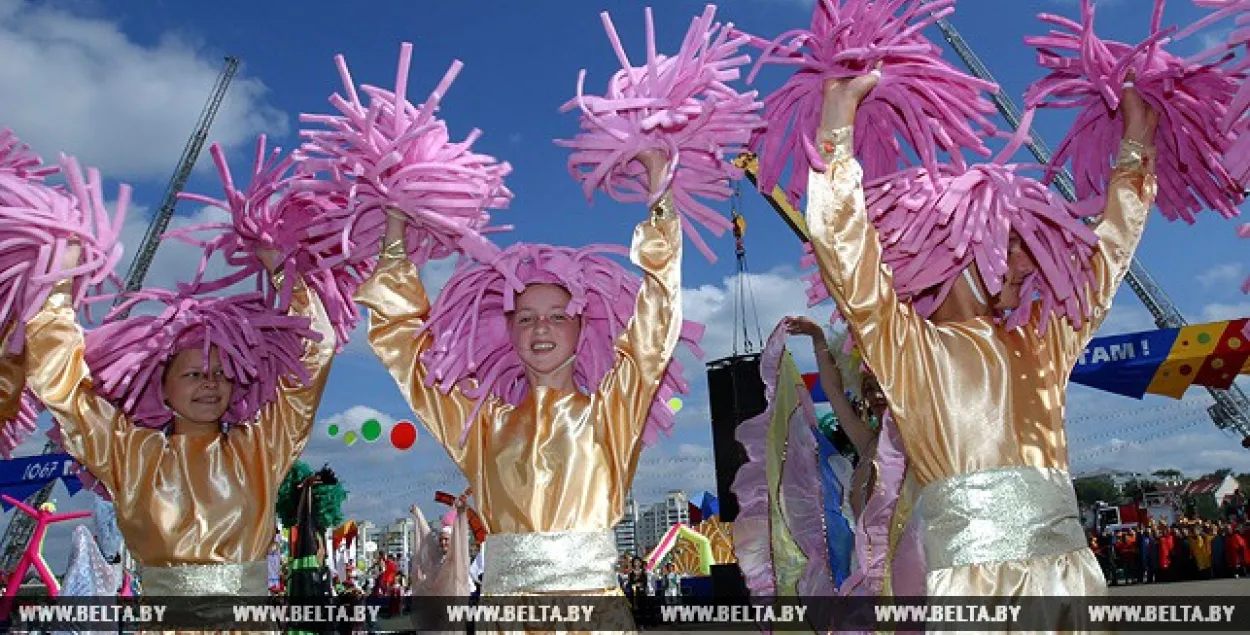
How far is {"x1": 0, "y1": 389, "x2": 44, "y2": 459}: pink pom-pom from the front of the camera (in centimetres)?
400

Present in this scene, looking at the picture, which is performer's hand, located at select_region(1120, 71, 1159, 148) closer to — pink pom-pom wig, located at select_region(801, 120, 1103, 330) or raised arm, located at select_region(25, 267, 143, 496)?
pink pom-pom wig, located at select_region(801, 120, 1103, 330)

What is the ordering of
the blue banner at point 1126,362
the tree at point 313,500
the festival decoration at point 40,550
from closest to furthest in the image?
the festival decoration at point 40,550
the tree at point 313,500
the blue banner at point 1126,362

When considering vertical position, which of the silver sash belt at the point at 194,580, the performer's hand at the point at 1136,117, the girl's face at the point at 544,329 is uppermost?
the performer's hand at the point at 1136,117

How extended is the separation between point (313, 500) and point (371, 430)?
361cm

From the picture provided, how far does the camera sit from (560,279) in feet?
10.4

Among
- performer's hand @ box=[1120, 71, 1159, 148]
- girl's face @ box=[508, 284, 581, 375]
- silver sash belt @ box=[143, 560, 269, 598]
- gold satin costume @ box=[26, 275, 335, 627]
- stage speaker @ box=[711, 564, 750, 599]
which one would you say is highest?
performer's hand @ box=[1120, 71, 1159, 148]

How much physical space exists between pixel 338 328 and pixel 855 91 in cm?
218

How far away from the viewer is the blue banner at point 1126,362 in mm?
10195

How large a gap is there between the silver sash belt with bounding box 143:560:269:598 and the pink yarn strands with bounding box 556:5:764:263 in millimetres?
1676

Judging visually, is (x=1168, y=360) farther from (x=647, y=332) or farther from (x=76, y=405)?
(x=76, y=405)

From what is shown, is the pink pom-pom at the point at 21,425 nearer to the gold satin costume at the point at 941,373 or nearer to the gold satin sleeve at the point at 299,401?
the gold satin sleeve at the point at 299,401

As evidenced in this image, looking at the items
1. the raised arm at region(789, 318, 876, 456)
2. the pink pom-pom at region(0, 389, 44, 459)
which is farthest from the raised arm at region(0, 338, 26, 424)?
the raised arm at region(789, 318, 876, 456)

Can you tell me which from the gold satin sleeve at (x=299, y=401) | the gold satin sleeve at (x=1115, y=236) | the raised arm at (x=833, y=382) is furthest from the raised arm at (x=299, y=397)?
the gold satin sleeve at (x=1115, y=236)

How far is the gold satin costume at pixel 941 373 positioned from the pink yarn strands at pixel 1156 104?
689 mm
